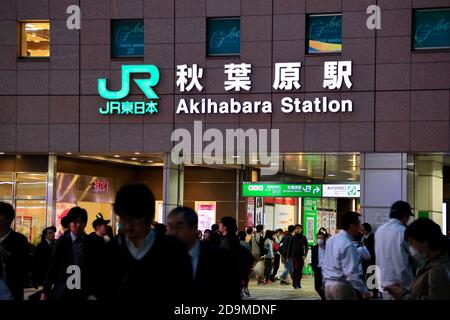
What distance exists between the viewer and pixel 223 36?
2708cm

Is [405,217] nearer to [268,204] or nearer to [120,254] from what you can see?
[120,254]

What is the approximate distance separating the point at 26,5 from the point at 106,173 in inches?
297

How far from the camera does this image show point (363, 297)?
35.0ft

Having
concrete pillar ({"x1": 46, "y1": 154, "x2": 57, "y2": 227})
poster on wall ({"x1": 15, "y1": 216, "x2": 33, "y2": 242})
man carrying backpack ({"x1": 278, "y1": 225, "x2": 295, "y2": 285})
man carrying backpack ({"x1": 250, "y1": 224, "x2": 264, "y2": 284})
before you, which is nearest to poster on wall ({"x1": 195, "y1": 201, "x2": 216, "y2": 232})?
man carrying backpack ({"x1": 278, "y1": 225, "x2": 295, "y2": 285})

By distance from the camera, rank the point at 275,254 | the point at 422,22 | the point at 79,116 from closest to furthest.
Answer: the point at 422,22 < the point at 79,116 < the point at 275,254

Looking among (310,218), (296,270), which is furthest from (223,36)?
(310,218)

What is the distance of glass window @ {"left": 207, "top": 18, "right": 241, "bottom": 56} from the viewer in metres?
26.9

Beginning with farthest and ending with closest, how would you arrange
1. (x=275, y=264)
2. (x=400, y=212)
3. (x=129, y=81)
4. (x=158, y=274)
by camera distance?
(x=275, y=264) < (x=129, y=81) < (x=400, y=212) < (x=158, y=274)

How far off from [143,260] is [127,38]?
22.6 m

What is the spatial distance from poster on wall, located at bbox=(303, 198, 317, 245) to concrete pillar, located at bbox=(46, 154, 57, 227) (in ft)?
29.0

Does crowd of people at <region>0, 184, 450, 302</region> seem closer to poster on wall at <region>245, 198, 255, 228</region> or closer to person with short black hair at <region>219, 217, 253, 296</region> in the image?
person with short black hair at <region>219, 217, 253, 296</region>

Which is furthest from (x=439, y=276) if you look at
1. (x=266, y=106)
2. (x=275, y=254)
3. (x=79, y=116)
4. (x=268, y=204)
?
(x=268, y=204)

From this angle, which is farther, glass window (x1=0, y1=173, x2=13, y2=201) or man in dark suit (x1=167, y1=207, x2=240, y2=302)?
glass window (x1=0, y1=173, x2=13, y2=201)

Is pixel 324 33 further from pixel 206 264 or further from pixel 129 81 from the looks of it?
pixel 206 264
